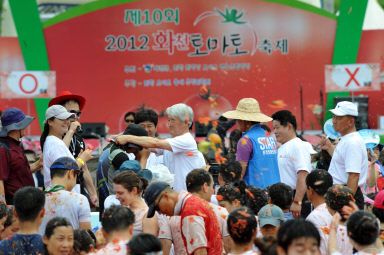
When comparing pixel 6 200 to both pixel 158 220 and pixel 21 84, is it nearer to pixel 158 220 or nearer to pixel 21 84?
pixel 158 220

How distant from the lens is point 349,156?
16.4 feet

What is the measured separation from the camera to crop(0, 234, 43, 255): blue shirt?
10.9 ft

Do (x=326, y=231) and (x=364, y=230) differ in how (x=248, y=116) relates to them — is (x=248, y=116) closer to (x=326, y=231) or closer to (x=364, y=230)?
(x=326, y=231)

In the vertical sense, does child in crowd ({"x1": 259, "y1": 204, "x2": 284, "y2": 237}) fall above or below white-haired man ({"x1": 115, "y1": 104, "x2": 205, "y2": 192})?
below

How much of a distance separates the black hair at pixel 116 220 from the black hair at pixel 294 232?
861 mm

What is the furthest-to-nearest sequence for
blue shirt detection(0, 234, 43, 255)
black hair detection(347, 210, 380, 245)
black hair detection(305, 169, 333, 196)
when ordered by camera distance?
1. black hair detection(305, 169, 333, 196)
2. blue shirt detection(0, 234, 43, 255)
3. black hair detection(347, 210, 380, 245)

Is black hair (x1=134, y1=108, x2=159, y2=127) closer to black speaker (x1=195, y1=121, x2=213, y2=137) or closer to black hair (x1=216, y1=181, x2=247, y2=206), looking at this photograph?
black hair (x1=216, y1=181, x2=247, y2=206)

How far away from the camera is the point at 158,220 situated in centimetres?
391

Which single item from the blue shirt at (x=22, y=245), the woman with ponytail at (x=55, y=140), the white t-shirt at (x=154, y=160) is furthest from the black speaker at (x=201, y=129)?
the blue shirt at (x=22, y=245)

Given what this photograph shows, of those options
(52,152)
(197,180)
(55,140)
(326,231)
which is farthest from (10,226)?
(326,231)

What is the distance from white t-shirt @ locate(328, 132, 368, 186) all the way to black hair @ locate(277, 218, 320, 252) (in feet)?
7.19

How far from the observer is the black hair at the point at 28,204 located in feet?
11.3

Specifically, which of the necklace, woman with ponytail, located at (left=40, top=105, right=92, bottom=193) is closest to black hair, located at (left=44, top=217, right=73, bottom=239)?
the necklace

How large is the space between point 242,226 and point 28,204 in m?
1.24
